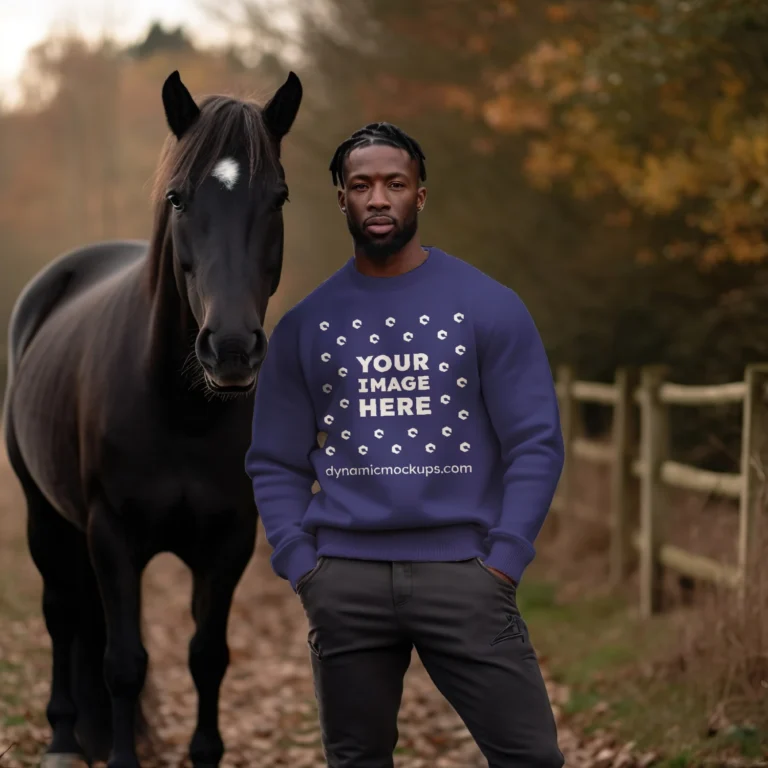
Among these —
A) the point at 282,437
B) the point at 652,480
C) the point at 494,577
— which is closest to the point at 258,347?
the point at 282,437

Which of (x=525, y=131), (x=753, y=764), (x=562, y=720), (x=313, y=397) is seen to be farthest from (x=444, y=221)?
(x=313, y=397)

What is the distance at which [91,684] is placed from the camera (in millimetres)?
5215

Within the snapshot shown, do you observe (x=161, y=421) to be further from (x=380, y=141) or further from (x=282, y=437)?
(x=380, y=141)

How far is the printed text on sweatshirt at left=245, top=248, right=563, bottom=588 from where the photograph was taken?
276 centimetres

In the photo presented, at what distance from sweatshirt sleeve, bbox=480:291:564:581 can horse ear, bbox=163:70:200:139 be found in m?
1.37

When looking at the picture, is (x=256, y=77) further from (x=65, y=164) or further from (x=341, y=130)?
(x=65, y=164)

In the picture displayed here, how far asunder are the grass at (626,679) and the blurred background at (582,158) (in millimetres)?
53

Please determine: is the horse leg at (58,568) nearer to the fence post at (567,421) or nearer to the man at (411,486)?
the man at (411,486)

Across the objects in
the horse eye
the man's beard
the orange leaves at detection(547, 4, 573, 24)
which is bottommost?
the man's beard

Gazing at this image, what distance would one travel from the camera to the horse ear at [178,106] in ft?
11.9

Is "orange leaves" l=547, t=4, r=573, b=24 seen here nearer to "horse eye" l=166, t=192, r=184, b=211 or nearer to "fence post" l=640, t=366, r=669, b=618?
"fence post" l=640, t=366, r=669, b=618

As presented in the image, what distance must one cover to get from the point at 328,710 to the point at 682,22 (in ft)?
16.5

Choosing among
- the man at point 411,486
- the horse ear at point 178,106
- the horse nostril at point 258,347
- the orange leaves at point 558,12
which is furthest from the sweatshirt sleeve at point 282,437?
the orange leaves at point 558,12

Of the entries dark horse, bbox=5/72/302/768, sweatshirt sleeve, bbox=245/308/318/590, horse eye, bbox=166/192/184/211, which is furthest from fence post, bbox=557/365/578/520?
sweatshirt sleeve, bbox=245/308/318/590
